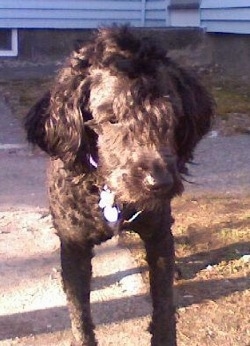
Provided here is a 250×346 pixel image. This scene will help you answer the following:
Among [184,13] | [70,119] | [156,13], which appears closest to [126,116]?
[70,119]

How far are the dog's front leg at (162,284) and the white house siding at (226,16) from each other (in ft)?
29.7

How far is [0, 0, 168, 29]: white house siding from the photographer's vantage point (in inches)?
545

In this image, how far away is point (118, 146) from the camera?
10.8 ft

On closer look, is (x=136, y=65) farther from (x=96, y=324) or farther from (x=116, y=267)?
(x=116, y=267)

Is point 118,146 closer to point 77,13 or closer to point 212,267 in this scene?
point 212,267

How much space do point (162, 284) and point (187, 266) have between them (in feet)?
3.64

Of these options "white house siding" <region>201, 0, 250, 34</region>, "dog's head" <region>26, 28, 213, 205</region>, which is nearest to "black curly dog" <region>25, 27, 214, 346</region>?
"dog's head" <region>26, 28, 213, 205</region>

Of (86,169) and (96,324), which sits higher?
(86,169)

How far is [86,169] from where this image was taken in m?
3.63

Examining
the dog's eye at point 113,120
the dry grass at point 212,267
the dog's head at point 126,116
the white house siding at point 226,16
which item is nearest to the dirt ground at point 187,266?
the dry grass at point 212,267

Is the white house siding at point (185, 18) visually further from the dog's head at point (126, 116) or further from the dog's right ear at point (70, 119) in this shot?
the dog's right ear at point (70, 119)

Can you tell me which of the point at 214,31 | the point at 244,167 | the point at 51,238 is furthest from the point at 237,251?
the point at 214,31

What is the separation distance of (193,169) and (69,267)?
10.9 feet

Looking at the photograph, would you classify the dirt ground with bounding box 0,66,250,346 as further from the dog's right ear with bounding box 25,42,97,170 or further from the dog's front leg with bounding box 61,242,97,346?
the dog's right ear with bounding box 25,42,97,170
